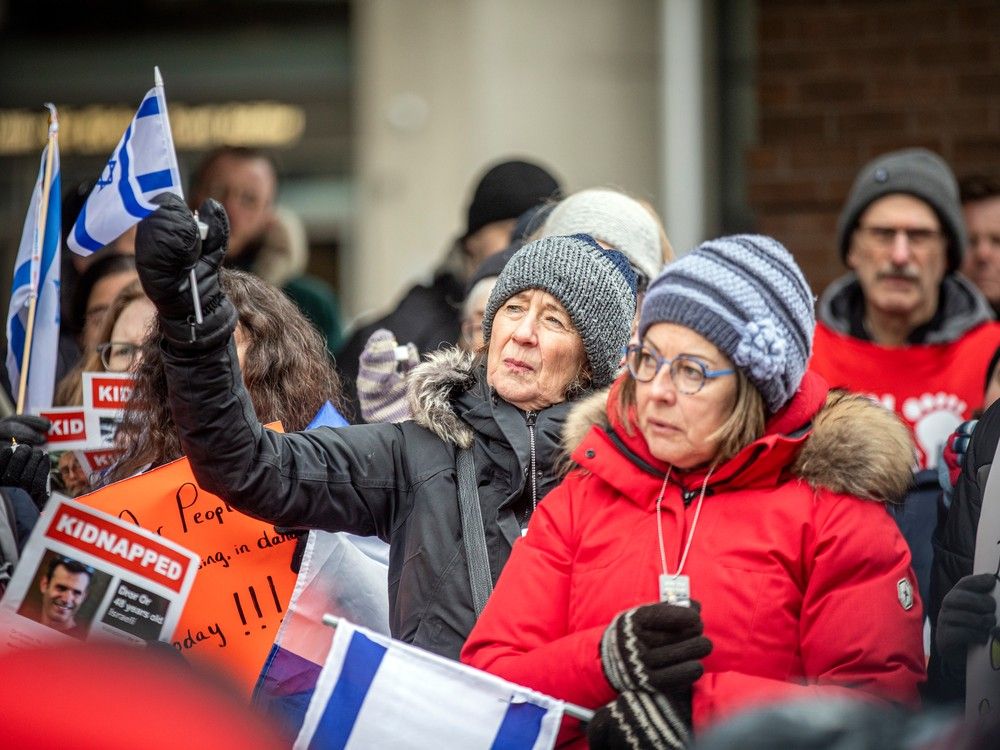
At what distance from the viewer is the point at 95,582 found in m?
Result: 3.30

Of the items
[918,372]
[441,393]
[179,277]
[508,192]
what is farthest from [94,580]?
[918,372]

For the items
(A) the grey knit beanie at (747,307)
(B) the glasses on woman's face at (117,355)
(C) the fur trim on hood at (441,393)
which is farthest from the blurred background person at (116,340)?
(A) the grey knit beanie at (747,307)

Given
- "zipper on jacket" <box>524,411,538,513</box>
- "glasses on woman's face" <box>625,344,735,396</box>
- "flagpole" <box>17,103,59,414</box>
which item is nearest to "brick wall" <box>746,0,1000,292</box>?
"zipper on jacket" <box>524,411,538,513</box>

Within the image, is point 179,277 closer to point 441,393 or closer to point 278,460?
point 278,460

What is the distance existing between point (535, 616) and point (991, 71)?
5.17m

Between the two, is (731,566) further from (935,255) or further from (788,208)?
(788,208)

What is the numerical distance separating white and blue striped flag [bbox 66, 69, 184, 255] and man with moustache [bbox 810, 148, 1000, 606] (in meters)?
2.36

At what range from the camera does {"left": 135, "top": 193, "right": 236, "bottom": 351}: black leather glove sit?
10.4 ft

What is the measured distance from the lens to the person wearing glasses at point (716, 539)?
2887 millimetres

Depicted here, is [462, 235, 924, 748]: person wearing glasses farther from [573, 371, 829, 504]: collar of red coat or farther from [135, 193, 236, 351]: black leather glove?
[135, 193, 236, 351]: black leather glove

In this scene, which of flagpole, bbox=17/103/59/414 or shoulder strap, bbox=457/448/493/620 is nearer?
shoulder strap, bbox=457/448/493/620

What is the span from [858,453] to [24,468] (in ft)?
6.53

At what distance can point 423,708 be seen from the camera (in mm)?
2973

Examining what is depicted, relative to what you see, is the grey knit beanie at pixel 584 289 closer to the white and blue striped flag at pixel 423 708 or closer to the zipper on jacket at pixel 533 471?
the zipper on jacket at pixel 533 471
